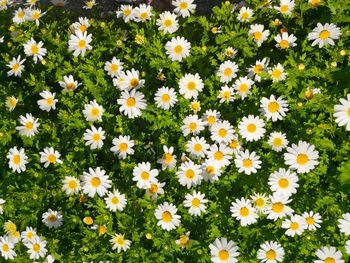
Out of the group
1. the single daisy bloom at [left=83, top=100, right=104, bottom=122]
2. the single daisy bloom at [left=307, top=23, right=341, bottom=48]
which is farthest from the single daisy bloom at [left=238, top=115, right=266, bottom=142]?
the single daisy bloom at [left=83, top=100, right=104, bottom=122]

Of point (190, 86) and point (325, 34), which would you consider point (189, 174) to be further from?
point (325, 34)

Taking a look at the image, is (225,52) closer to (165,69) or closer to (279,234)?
(165,69)

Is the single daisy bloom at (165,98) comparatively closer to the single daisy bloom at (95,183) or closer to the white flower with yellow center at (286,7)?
the single daisy bloom at (95,183)

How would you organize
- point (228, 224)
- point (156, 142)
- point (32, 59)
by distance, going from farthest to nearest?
1. point (32, 59)
2. point (156, 142)
3. point (228, 224)

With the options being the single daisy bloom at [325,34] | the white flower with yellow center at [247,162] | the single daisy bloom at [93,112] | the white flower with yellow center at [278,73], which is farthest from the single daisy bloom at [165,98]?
the single daisy bloom at [325,34]

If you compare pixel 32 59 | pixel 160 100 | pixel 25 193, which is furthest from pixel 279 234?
pixel 32 59
